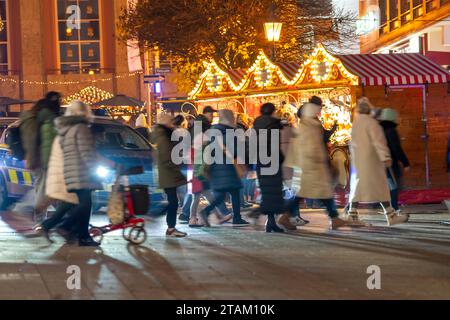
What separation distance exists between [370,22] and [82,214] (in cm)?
3600

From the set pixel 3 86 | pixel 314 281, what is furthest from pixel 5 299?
pixel 3 86

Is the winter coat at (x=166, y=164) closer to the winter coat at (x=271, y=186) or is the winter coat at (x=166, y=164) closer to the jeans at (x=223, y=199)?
the winter coat at (x=271, y=186)

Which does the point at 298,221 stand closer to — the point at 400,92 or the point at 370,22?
the point at 400,92

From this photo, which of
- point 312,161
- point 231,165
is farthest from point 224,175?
point 312,161

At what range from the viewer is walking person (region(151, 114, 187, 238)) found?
39.7 ft

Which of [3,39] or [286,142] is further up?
[3,39]

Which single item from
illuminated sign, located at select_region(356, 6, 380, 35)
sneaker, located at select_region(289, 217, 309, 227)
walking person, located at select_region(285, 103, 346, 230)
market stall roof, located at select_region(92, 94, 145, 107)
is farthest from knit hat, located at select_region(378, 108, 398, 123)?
illuminated sign, located at select_region(356, 6, 380, 35)

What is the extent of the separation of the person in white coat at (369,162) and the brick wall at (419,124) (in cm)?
693

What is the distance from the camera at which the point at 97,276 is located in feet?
28.1

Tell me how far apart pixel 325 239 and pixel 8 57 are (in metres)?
35.4

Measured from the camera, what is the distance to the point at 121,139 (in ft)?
53.7

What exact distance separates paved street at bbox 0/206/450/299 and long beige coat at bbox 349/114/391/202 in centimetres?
53
